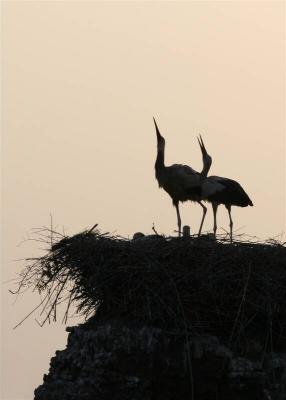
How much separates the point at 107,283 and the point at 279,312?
80.5 inches

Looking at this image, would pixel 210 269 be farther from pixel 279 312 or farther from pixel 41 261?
pixel 41 261

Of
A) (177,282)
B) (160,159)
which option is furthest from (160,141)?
(177,282)

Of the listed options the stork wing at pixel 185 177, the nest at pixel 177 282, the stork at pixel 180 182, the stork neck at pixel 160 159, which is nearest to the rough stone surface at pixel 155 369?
the nest at pixel 177 282

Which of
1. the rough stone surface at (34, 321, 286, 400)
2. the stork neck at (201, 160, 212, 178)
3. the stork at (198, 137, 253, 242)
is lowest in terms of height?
the rough stone surface at (34, 321, 286, 400)

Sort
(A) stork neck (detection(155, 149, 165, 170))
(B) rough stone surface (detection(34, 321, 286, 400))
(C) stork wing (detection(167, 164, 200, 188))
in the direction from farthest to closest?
(A) stork neck (detection(155, 149, 165, 170)) → (C) stork wing (detection(167, 164, 200, 188)) → (B) rough stone surface (detection(34, 321, 286, 400))

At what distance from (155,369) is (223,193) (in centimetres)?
576

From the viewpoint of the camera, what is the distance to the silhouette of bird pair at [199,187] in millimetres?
18500

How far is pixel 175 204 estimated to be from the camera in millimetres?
18828

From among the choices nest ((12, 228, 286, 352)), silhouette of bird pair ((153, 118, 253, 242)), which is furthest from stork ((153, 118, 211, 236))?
nest ((12, 228, 286, 352))

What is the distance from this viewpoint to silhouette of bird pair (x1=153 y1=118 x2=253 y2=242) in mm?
18500

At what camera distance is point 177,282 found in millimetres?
13820

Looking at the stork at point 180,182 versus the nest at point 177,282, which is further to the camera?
the stork at point 180,182

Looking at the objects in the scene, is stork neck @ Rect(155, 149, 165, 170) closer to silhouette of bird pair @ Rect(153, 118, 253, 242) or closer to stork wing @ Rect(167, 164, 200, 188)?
silhouette of bird pair @ Rect(153, 118, 253, 242)

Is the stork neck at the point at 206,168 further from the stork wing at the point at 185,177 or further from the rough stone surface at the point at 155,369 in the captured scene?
the rough stone surface at the point at 155,369
